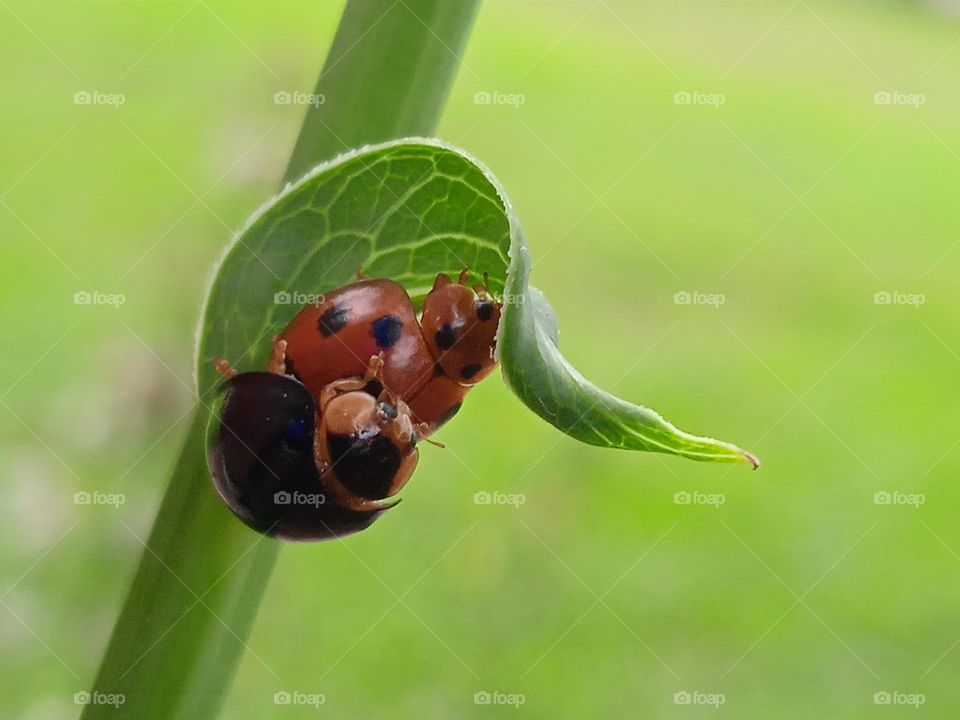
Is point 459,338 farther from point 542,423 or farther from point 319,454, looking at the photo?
point 542,423

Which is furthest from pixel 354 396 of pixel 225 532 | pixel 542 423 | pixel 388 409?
pixel 542 423

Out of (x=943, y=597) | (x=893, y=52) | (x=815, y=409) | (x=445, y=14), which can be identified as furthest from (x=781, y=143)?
(x=445, y=14)

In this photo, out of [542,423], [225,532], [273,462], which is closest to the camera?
[225,532]

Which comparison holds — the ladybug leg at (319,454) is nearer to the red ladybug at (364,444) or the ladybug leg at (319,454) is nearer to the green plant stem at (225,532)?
the red ladybug at (364,444)

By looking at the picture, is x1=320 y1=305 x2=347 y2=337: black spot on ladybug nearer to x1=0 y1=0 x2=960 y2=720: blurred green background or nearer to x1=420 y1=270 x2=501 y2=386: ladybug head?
x1=420 y1=270 x2=501 y2=386: ladybug head

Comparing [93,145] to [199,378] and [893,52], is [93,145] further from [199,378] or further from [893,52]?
[893,52]

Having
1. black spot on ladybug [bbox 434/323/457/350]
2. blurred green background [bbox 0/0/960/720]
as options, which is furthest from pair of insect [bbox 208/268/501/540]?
blurred green background [bbox 0/0/960/720]
